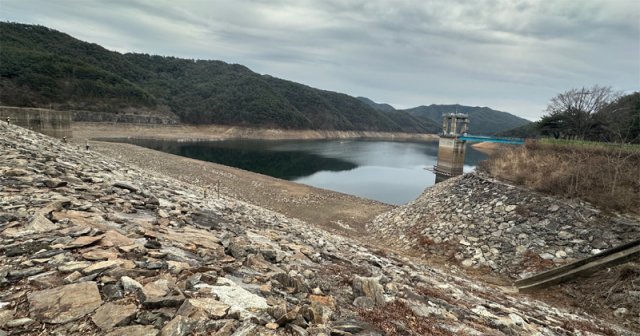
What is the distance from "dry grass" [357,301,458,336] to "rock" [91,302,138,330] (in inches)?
118

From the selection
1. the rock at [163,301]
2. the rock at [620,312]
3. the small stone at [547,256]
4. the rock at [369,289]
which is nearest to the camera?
the rock at [163,301]

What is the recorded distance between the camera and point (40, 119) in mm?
26344

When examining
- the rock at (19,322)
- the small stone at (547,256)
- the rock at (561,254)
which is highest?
the rock at (19,322)

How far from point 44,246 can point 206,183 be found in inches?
896

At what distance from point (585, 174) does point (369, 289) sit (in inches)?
524

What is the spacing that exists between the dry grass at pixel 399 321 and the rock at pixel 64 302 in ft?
11.2

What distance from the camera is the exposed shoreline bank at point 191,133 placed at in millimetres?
71312

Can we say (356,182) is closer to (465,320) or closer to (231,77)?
(465,320)

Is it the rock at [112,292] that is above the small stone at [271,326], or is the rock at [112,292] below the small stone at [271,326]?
above

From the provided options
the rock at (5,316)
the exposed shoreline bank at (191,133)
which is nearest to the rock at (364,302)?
the rock at (5,316)

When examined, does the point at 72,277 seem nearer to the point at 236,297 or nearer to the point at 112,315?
the point at 112,315

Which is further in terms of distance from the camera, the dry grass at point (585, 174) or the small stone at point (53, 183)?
the dry grass at point (585, 174)

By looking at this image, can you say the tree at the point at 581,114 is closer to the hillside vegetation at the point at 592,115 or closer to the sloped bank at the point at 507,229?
the hillside vegetation at the point at 592,115

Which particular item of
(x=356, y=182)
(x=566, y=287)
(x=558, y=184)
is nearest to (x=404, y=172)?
(x=356, y=182)
